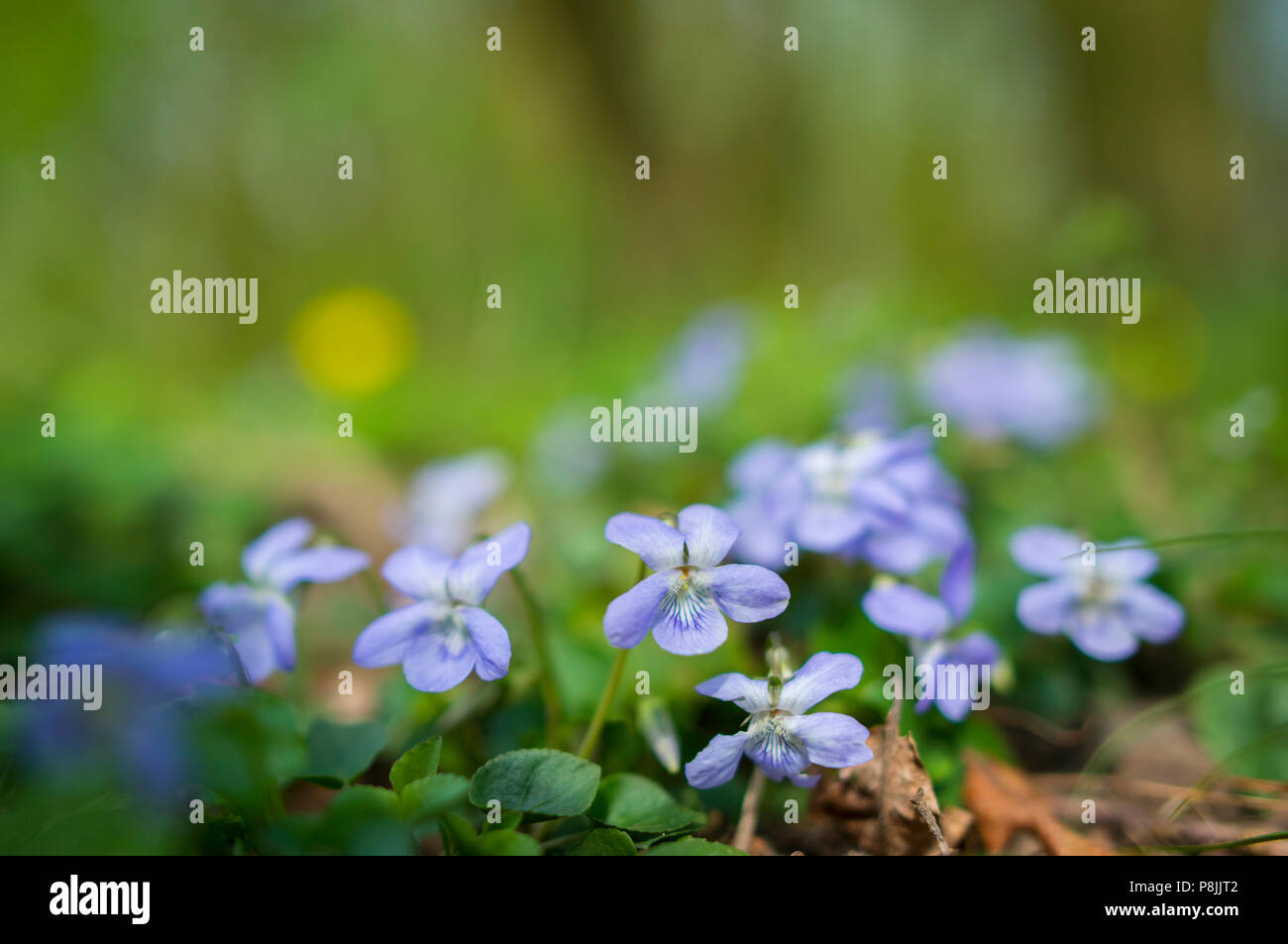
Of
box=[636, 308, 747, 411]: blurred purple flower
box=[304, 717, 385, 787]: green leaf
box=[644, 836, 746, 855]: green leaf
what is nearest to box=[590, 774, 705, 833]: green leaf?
box=[644, 836, 746, 855]: green leaf

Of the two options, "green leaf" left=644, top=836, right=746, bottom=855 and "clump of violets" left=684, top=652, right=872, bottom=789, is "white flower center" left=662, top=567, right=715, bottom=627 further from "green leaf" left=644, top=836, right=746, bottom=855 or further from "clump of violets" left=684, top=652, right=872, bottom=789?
"green leaf" left=644, top=836, right=746, bottom=855

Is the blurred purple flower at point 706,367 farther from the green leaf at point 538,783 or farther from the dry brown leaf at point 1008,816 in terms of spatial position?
the green leaf at point 538,783

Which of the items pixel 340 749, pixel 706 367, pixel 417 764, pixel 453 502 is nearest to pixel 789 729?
pixel 417 764

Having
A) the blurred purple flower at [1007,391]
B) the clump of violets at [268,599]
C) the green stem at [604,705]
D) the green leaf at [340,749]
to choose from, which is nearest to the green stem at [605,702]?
the green stem at [604,705]

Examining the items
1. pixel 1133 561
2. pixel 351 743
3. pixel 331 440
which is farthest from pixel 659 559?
pixel 331 440

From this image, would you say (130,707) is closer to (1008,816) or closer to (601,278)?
(1008,816)

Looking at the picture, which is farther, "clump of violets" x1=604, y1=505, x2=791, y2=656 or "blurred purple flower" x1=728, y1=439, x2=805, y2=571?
"blurred purple flower" x1=728, y1=439, x2=805, y2=571
